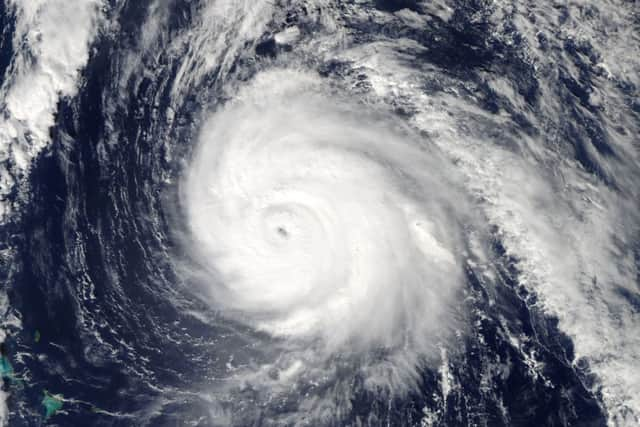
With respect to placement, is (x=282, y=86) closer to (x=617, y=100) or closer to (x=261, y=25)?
(x=261, y=25)

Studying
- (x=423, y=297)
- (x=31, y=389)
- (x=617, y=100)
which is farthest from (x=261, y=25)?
(x=31, y=389)

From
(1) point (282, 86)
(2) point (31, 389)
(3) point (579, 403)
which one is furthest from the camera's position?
(1) point (282, 86)

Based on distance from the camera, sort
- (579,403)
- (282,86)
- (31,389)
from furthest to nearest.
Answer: (282,86) < (31,389) < (579,403)

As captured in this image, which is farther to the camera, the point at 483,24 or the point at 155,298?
the point at 155,298

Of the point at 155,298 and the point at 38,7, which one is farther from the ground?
the point at 38,7

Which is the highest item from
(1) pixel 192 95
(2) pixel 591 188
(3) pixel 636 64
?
(3) pixel 636 64

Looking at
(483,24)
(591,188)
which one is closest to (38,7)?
(483,24)
